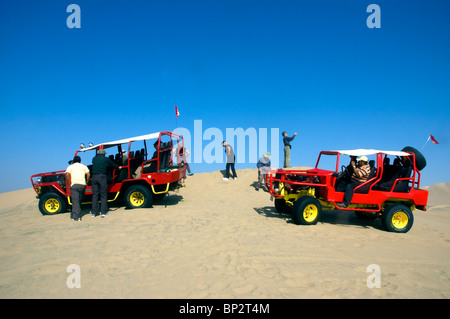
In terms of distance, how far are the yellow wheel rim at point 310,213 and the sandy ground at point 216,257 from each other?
38cm

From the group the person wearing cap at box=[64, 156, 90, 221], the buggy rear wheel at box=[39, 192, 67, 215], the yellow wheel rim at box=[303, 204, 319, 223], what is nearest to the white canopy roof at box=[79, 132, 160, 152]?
the person wearing cap at box=[64, 156, 90, 221]

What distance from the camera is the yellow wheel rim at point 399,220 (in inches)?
302

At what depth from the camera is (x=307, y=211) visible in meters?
7.76

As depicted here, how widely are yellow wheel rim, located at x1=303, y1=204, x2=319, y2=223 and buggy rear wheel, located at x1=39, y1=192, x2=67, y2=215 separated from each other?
8162mm

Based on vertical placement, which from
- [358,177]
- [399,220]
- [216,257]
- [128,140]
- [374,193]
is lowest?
[399,220]

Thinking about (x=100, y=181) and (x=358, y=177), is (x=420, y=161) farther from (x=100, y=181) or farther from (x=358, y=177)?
(x=100, y=181)

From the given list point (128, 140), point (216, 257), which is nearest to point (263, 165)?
point (128, 140)

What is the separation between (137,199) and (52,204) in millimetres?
2966

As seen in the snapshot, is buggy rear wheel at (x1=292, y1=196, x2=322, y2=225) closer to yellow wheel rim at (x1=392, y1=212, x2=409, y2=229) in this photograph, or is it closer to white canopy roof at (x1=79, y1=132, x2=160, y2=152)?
yellow wheel rim at (x1=392, y1=212, x2=409, y2=229)

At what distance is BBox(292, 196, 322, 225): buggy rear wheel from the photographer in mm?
7602

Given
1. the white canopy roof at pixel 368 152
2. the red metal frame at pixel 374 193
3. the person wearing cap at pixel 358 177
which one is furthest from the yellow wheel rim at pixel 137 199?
the white canopy roof at pixel 368 152
